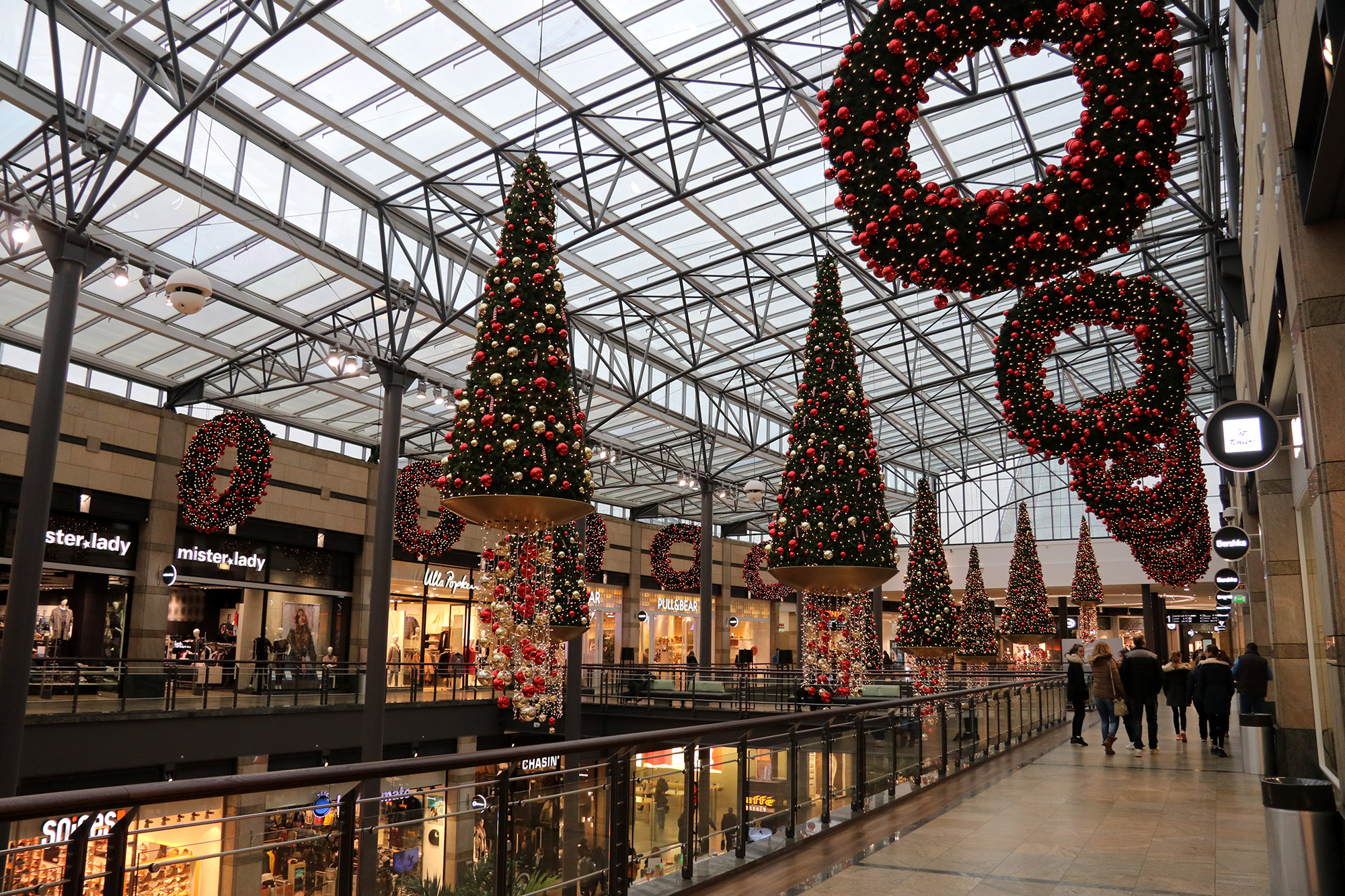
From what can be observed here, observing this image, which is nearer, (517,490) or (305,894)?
(305,894)

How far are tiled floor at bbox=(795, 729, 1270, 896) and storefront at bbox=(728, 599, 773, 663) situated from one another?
1283 inches

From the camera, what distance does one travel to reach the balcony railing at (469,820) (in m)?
2.77

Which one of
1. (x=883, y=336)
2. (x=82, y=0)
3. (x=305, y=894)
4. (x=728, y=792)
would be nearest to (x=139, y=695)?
(x=82, y=0)

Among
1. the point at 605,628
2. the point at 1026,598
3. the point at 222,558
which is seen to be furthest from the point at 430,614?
the point at 1026,598

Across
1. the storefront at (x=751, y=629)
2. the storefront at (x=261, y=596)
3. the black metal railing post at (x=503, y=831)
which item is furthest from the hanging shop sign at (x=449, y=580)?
the black metal railing post at (x=503, y=831)

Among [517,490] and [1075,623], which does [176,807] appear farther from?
[1075,623]

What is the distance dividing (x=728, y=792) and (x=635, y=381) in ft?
60.9

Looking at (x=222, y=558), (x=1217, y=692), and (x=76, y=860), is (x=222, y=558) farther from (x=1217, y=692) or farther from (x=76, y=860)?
(x=76, y=860)

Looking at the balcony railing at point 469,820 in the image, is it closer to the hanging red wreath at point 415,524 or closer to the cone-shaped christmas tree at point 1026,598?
the hanging red wreath at point 415,524

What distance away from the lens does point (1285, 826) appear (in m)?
4.51

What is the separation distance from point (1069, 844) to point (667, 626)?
1289 inches

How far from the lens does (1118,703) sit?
13.2 m

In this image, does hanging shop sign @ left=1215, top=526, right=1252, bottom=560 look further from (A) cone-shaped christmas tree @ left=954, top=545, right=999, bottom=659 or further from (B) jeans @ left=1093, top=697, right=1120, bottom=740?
(A) cone-shaped christmas tree @ left=954, top=545, right=999, bottom=659

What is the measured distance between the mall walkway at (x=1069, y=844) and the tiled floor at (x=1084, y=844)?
1 cm
